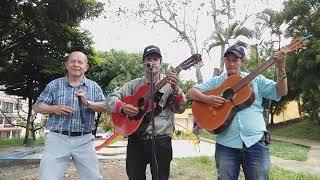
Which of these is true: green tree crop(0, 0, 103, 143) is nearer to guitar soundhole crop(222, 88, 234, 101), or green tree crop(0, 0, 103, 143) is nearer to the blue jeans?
guitar soundhole crop(222, 88, 234, 101)

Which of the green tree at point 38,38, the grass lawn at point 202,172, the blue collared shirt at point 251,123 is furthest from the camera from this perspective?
the green tree at point 38,38

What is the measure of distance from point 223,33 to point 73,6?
39.8 ft

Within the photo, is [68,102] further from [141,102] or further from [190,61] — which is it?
[190,61]

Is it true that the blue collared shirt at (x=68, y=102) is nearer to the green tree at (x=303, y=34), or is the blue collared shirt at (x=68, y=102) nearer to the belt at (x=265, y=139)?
the belt at (x=265, y=139)

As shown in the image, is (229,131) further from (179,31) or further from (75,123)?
(179,31)

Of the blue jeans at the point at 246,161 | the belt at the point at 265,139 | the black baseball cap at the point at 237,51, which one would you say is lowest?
the blue jeans at the point at 246,161

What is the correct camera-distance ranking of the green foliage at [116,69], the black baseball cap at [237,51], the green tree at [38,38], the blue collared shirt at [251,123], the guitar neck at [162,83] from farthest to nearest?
the green foliage at [116,69] < the green tree at [38,38] < the guitar neck at [162,83] < the black baseball cap at [237,51] < the blue collared shirt at [251,123]

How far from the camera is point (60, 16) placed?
1123cm

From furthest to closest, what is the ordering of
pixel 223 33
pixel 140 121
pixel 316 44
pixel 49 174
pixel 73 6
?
pixel 223 33
pixel 316 44
pixel 73 6
pixel 140 121
pixel 49 174

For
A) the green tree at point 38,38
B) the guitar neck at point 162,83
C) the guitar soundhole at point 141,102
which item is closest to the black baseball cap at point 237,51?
the guitar neck at point 162,83

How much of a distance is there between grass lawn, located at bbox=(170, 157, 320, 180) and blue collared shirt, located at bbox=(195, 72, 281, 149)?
3.42m

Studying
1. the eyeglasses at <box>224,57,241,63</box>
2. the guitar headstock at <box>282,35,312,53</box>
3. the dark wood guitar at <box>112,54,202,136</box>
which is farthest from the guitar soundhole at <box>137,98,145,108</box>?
the guitar headstock at <box>282,35,312,53</box>

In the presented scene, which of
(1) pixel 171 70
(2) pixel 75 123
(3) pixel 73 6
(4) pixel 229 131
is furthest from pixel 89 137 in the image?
(3) pixel 73 6

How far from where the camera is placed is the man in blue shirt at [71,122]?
378 centimetres
